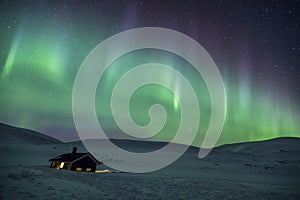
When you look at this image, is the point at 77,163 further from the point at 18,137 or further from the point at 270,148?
the point at 18,137

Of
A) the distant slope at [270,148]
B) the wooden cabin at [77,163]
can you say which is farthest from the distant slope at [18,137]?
the distant slope at [270,148]

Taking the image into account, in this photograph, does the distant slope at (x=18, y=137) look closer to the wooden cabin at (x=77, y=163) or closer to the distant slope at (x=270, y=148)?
the wooden cabin at (x=77, y=163)

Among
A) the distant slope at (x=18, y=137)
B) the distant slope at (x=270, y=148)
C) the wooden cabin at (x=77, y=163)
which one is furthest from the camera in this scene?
the distant slope at (x=18, y=137)

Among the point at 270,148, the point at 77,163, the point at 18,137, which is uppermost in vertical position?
the point at 270,148

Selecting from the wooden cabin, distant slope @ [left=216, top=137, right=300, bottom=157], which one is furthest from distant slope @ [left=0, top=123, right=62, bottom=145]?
distant slope @ [left=216, top=137, right=300, bottom=157]

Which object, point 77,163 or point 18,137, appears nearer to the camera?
point 77,163

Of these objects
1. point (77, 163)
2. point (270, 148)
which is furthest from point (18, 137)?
point (270, 148)

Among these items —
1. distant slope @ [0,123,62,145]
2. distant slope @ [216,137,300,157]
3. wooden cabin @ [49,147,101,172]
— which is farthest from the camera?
distant slope @ [0,123,62,145]

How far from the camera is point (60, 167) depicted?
3375 centimetres

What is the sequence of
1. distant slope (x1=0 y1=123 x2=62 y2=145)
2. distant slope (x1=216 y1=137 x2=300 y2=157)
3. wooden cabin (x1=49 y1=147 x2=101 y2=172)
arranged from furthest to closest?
distant slope (x1=0 y1=123 x2=62 y2=145) < distant slope (x1=216 y1=137 x2=300 y2=157) < wooden cabin (x1=49 y1=147 x2=101 y2=172)

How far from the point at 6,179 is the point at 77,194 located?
505 cm

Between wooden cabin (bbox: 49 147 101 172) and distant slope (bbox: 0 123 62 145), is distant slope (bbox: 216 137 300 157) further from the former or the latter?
distant slope (bbox: 0 123 62 145)

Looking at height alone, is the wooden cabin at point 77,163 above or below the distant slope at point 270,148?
below

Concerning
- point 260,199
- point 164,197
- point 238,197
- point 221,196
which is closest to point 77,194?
point 164,197
